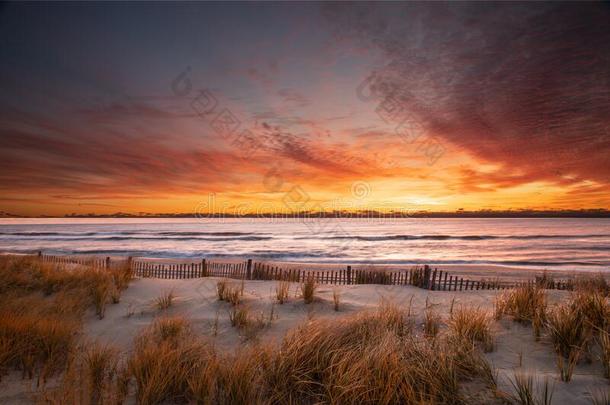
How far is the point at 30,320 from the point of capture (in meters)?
4.82

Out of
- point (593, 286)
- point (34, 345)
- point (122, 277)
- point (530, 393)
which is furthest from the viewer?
point (122, 277)

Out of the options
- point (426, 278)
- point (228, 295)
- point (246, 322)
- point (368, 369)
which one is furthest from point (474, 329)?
point (426, 278)

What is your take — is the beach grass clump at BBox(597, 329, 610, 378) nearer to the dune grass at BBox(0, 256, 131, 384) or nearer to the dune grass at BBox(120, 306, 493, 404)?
the dune grass at BBox(120, 306, 493, 404)

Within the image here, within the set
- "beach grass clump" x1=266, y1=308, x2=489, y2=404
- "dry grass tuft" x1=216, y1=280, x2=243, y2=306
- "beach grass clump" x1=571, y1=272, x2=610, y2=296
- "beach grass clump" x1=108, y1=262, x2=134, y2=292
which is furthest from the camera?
"beach grass clump" x1=108, y1=262, x2=134, y2=292

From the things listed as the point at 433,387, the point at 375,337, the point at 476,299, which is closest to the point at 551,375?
the point at 433,387

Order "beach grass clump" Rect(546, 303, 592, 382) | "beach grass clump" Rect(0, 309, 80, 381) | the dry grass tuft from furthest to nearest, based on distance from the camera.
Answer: the dry grass tuft < "beach grass clump" Rect(0, 309, 80, 381) < "beach grass clump" Rect(546, 303, 592, 382)

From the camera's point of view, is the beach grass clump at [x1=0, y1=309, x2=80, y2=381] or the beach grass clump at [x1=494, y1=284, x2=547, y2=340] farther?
the beach grass clump at [x1=494, y1=284, x2=547, y2=340]

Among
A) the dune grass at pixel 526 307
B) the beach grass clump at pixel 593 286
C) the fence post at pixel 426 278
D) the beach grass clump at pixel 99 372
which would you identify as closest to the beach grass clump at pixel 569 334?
the dune grass at pixel 526 307

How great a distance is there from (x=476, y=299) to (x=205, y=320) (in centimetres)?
612

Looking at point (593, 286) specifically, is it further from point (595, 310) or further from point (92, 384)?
point (92, 384)

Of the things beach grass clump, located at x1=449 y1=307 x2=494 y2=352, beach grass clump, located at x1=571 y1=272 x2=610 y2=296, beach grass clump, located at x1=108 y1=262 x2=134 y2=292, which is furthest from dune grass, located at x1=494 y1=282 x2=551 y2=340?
beach grass clump, located at x1=108 y1=262 x2=134 y2=292

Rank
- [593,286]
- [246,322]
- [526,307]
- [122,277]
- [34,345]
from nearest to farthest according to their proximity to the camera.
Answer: [34,345] → [526,307] → [246,322] → [593,286] → [122,277]

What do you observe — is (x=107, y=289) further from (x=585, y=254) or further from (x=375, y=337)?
(x=585, y=254)

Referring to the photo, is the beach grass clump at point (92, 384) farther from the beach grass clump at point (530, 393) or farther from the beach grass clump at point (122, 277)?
the beach grass clump at point (122, 277)
